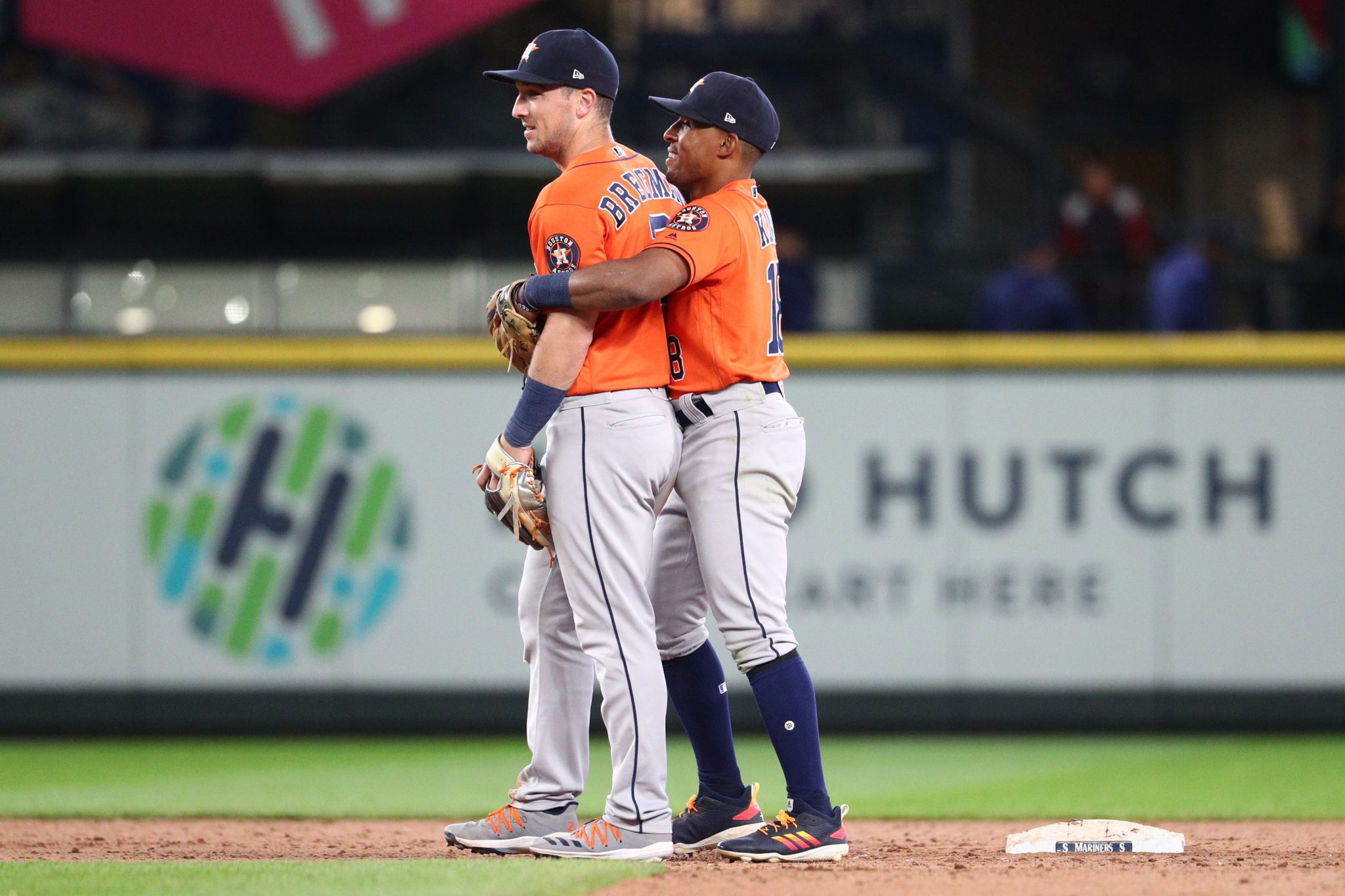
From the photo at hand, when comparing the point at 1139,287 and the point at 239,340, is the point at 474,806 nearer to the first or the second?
the point at 239,340

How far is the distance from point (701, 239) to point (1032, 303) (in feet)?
18.8

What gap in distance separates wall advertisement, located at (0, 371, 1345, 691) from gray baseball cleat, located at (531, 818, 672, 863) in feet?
10.7

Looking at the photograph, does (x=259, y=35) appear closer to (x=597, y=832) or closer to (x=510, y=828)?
(x=510, y=828)

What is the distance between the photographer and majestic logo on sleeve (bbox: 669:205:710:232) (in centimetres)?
406

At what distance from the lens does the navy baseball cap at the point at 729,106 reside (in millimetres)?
4160

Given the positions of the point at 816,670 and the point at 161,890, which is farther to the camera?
the point at 816,670

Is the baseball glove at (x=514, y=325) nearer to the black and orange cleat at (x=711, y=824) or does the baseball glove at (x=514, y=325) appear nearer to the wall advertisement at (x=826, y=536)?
the black and orange cleat at (x=711, y=824)

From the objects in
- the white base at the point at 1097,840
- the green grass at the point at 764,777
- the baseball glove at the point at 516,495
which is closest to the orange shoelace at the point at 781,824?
the white base at the point at 1097,840

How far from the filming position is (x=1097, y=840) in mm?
4332

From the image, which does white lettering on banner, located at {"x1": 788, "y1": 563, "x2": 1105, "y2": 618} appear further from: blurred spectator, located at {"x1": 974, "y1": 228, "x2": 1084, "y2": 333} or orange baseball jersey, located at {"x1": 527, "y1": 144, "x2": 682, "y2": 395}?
orange baseball jersey, located at {"x1": 527, "y1": 144, "x2": 682, "y2": 395}

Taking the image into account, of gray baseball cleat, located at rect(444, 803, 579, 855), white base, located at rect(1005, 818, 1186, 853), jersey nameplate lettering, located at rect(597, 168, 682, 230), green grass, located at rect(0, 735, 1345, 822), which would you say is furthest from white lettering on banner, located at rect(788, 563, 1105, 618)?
→ jersey nameplate lettering, located at rect(597, 168, 682, 230)

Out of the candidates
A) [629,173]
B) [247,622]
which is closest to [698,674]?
[629,173]

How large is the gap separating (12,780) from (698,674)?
10.6 feet

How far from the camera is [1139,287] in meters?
10.4
